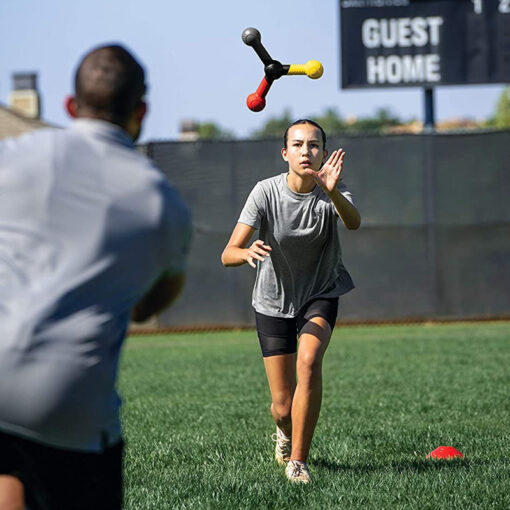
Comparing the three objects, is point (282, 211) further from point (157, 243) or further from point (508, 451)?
point (157, 243)

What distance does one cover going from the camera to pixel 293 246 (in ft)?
19.1

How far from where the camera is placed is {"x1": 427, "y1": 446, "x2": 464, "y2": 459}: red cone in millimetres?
6133

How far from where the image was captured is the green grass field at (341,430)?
523 centimetres

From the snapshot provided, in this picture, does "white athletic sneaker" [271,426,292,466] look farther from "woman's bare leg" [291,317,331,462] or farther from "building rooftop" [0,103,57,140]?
"building rooftop" [0,103,57,140]

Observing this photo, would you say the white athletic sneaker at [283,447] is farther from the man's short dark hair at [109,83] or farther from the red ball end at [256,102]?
the man's short dark hair at [109,83]

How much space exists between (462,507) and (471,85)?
12.5 metres

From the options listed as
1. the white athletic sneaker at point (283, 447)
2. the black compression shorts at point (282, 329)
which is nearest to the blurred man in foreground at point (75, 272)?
the black compression shorts at point (282, 329)

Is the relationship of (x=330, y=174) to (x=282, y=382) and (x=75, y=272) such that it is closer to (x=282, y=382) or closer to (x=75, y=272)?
(x=282, y=382)

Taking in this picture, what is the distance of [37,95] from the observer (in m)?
45.5

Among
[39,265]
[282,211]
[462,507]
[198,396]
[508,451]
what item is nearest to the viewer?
[39,265]

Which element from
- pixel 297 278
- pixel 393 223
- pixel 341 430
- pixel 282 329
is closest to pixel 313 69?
pixel 297 278

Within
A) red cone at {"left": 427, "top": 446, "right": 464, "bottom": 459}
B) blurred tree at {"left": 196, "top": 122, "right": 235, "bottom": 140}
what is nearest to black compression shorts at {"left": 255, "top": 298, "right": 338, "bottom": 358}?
red cone at {"left": 427, "top": 446, "right": 464, "bottom": 459}

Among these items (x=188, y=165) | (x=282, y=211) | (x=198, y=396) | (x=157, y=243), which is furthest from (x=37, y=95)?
(x=157, y=243)

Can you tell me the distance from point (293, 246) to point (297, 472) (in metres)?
1.22
